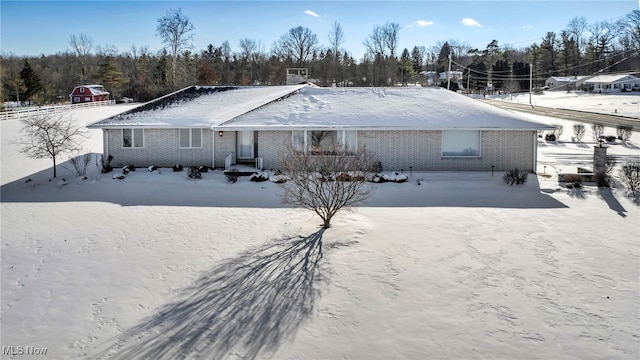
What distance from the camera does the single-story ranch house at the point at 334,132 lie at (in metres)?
20.4

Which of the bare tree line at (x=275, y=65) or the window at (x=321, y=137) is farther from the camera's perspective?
the bare tree line at (x=275, y=65)

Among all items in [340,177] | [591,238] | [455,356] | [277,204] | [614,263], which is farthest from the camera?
[277,204]

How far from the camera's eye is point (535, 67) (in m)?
96.4

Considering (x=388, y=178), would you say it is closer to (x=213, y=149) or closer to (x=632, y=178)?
(x=213, y=149)

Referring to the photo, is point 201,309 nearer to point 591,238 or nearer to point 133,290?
point 133,290

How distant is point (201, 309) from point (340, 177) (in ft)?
19.3

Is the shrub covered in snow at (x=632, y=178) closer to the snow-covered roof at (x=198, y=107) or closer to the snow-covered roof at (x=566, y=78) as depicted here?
the snow-covered roof at (x=198, y=107)

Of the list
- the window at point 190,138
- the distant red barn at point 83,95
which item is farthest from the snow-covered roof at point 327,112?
the distant red barn at point 83,95

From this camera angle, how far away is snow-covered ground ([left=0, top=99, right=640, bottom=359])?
7.58m

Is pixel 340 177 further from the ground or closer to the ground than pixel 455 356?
further from the ground

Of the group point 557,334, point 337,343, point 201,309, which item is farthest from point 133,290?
point 557,334

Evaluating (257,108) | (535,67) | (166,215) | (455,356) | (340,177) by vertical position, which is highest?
(535,67)

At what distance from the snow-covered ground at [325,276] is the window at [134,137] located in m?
5.15

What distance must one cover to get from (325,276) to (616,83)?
87.1m
